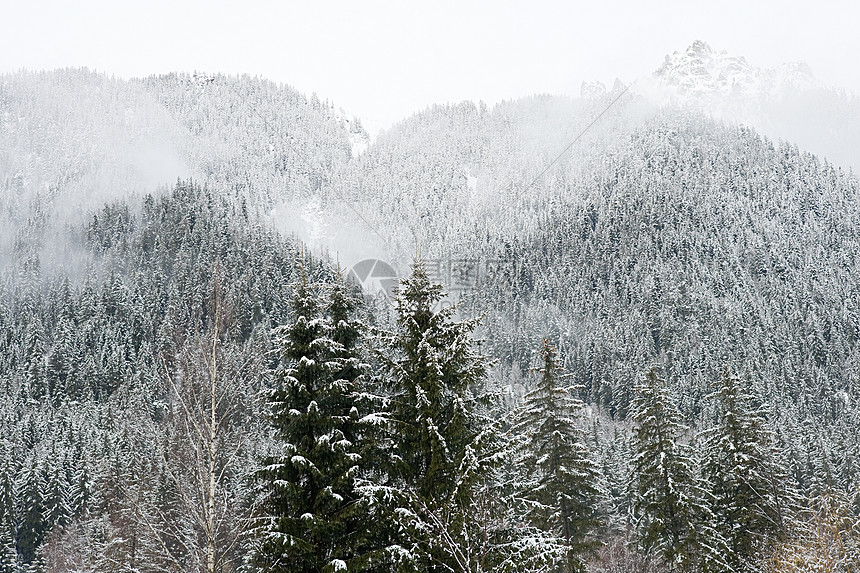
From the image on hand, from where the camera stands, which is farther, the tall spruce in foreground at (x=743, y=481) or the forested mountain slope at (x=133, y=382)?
the tall spruce in foreground at (x=743, y=481)

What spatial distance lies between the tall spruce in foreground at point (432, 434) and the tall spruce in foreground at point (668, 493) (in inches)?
483

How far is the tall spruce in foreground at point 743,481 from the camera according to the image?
21.9 m

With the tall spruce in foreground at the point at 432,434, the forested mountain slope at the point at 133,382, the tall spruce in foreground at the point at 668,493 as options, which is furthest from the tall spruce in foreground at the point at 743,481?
the forested mountain slope at the point at 133,382

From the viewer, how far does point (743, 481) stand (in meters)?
22.1

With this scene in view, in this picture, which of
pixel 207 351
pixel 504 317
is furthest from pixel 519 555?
pixel 504 317

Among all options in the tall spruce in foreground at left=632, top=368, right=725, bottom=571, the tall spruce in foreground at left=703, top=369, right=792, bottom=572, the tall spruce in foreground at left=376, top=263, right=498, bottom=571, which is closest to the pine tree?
the tall spruce in foreground at left=632, top=368, right=725, bottom=571

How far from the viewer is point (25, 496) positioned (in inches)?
2114

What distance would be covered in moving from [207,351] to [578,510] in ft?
44.6

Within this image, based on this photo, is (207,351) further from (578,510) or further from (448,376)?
(578,510)

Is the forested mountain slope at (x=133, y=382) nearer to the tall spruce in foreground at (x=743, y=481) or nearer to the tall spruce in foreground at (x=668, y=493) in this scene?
the tall spruce in foreground at (x=668, y=493)

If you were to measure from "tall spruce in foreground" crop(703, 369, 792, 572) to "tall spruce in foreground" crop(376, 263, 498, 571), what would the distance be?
1426cm

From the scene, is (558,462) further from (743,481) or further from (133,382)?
(133,382)

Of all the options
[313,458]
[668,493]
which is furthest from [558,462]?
[313,458]

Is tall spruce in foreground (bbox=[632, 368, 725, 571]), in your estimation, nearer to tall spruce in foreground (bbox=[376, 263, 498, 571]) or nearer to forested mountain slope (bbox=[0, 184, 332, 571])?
tall spruce in foreground (bbox=[376, 263, 498, 571])
